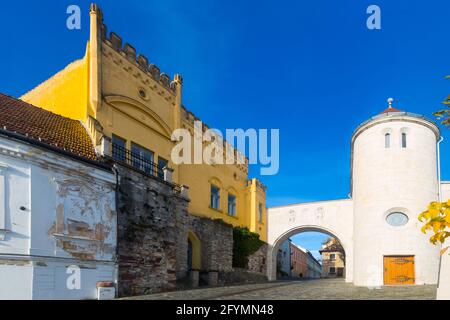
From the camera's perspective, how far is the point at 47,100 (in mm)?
18891

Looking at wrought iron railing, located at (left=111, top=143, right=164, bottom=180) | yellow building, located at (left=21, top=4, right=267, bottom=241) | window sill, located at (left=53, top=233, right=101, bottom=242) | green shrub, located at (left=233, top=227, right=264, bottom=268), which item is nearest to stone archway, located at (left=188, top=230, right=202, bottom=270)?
yellow building, located at (left=21, top=4, right=267, bottom=241)

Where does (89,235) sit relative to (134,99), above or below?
below

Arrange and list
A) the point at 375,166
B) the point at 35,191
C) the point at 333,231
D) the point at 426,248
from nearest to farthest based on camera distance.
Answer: the point at 35,191 < the point at 426,248 < the point at 375,166 < the point at 333,231

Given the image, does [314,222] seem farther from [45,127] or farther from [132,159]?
[45,127]

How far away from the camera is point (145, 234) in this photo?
1557cm

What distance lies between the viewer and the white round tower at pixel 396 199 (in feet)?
67.3

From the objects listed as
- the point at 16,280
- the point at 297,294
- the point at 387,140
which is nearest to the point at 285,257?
the point at 387,140

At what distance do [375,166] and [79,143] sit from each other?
1659 cm

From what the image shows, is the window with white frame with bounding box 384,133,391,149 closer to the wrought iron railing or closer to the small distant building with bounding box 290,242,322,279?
the wrought iron railing

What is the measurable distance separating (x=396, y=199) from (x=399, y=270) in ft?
12.8

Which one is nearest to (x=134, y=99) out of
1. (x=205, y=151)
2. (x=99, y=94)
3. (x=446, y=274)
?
(x=99, y=94)

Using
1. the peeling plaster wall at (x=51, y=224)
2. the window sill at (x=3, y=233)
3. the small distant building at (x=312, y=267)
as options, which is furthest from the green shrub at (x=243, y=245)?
the small distant building at (x=312, y=267)

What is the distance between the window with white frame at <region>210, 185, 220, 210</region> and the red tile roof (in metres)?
11.7

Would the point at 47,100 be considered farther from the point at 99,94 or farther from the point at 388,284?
the point at 388,284
